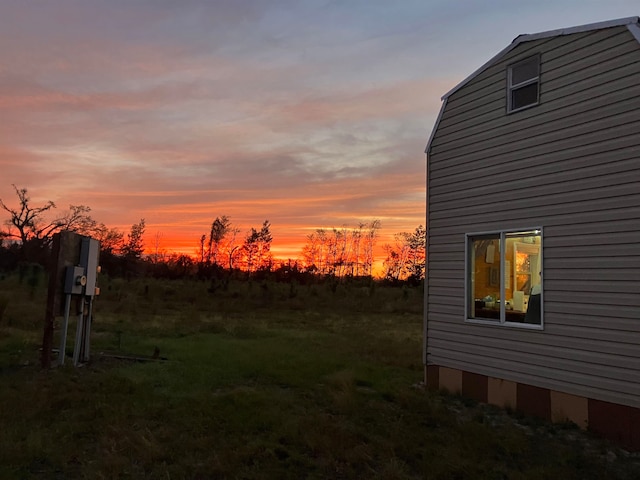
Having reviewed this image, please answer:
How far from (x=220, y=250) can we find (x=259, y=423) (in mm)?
43609

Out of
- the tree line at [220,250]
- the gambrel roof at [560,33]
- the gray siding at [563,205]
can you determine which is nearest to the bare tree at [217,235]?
the tree line at [220,250]

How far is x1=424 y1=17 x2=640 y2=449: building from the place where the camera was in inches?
197

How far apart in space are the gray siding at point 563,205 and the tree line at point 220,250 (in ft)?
99.8

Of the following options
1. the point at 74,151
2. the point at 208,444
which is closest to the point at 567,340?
the point at 208,444

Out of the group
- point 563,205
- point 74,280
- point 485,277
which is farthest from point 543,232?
point 74,280

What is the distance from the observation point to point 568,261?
5.49 m

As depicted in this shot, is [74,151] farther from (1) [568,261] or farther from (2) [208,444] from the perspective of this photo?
(1) [568,261]

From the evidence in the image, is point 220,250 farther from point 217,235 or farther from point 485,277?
point 485,277

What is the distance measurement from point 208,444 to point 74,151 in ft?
46.2

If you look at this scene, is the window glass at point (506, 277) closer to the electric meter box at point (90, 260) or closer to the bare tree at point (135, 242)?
the electric meter box at point (90, 260)

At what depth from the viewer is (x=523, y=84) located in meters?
6.34

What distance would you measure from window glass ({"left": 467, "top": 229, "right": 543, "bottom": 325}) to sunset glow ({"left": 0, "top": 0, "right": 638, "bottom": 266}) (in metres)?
5.09

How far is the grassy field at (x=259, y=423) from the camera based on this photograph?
385 cm

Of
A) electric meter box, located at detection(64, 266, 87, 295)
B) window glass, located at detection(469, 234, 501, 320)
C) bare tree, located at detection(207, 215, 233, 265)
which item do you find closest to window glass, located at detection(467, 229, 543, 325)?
window glass, located at detection(469, 234, 501, 320)
